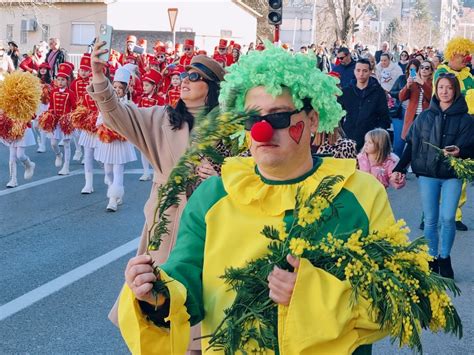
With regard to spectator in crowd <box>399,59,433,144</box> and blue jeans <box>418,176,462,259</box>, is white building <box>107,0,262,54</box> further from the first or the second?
blue jeans <box>418,176,462,259</box>

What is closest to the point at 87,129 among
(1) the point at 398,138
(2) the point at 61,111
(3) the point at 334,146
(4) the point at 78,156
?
(2) the point at 61,111

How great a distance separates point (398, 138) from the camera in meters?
15.2

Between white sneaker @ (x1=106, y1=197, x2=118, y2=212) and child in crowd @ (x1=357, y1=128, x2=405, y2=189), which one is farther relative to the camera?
white sneaker @ (x1=106, y1=197, x2=118, y2=212)

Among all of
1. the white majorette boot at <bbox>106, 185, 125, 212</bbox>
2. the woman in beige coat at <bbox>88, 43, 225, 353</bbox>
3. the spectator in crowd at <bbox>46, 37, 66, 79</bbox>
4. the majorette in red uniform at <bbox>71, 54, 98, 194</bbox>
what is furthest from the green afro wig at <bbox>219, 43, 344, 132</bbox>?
the spectator in crowd at <bbox>46, 37, 66, 79</bbox>

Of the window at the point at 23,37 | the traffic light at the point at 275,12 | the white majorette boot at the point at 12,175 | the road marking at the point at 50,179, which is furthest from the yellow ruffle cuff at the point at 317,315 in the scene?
the window at the point at 23,37

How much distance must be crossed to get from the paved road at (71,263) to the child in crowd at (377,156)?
3.71ft

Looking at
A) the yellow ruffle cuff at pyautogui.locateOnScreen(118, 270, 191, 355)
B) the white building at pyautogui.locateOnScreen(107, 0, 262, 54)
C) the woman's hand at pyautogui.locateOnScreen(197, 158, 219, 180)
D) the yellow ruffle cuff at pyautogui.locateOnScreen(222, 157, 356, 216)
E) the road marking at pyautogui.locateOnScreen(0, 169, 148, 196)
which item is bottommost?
the road marking at pyautogui.locateOnScreen(0, 169, 148, 196)

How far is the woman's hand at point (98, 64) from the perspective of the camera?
4.55 meters

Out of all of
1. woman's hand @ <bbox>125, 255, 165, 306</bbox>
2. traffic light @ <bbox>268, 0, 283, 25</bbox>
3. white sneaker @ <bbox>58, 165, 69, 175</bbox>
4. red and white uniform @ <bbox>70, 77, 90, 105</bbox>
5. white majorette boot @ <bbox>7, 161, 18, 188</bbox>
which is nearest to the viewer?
woman's hand @ <bbox>125, 255, 165, 306</bbox>

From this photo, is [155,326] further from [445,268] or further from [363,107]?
[363,107]

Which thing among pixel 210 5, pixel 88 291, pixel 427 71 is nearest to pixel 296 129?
pixel 88 291

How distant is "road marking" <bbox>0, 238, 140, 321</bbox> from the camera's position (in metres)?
6.94

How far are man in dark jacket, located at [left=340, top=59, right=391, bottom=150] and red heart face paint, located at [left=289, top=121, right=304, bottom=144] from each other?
7.44 metres

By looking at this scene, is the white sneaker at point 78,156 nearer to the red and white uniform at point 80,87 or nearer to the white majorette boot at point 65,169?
the white majorette boot at point 65,169
